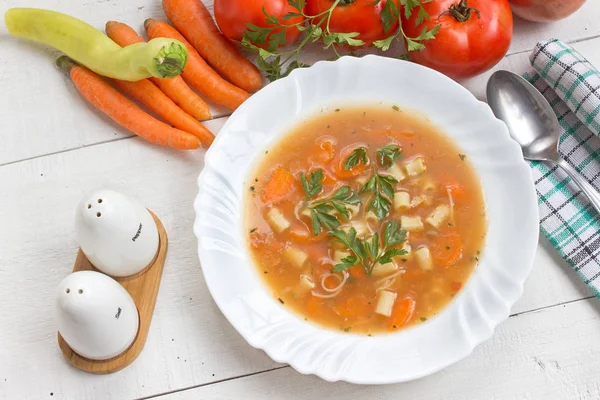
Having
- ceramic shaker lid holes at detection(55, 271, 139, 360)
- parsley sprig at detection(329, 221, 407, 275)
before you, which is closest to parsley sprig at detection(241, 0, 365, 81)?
parsley sprig at detection(329, 221, 407, 275)

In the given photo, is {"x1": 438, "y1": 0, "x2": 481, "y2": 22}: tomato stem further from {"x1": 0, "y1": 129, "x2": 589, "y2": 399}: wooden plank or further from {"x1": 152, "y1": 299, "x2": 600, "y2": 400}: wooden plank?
{"x1": 152, "y1": 299, "x2": 600, "y2": 400}: wooden plank

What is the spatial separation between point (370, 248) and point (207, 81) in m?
0.90

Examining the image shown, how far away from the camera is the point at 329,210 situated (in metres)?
2.33

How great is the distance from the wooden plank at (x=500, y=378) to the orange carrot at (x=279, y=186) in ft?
1.90

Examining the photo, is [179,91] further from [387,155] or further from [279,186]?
[387,155]

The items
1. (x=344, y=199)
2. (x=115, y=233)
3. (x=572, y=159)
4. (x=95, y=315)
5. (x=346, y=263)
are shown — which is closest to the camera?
(x=95, y=315)

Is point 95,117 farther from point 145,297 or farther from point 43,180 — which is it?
point 145,297

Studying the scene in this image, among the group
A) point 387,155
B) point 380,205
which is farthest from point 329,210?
point 387,155

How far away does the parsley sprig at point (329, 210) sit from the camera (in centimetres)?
231

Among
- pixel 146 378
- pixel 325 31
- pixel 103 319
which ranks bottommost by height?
pixel 146 378

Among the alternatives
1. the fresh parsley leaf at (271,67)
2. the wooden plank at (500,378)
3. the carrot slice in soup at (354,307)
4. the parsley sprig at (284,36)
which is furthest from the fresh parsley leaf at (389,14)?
the wooden plank at (500,378)

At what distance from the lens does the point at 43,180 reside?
2.60 m

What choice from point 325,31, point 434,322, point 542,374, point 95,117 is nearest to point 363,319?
point 434,322

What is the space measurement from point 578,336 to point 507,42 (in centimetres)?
106
